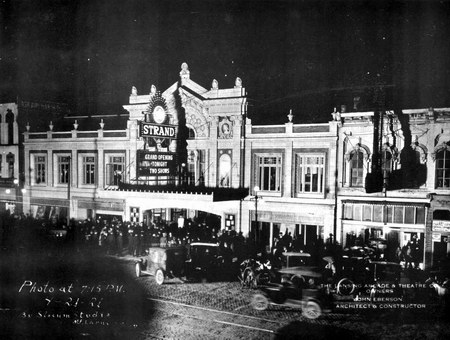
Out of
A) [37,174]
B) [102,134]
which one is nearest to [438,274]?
[102,134]

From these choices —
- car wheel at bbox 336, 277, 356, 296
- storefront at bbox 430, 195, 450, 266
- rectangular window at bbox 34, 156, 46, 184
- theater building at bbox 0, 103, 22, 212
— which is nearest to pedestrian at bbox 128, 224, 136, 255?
car wheel at bbox 336, 277, 356, 296

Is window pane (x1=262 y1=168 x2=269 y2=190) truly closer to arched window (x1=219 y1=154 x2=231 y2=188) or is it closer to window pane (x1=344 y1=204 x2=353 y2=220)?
arched window (x1=219 y1=154 x2=231 y2=188)

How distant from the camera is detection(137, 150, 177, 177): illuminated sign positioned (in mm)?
25172

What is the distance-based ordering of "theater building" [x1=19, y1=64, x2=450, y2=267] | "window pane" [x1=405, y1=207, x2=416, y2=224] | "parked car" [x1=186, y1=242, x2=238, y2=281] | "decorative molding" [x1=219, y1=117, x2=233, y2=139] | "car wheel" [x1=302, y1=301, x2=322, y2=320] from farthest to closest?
"decorative molding" [x1=219, y1=117, x2=233, y2=139]
"window pane" [x1=405, y1=207, x2=416, y2=224]
"theater building" [x1=19, y1=64, x2=450, y2=267]
"parked car" [x1=186, y1=242, x2=238, y2=281]
"car wheel" [x1=302, y1=301, x2=322, y2=320]

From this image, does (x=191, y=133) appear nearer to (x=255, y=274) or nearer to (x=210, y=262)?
(x=210, y=262)

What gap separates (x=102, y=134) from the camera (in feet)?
104

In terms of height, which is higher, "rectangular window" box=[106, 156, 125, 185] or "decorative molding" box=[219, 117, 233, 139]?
"decorative molding" box=[219, 117, 233, 139]

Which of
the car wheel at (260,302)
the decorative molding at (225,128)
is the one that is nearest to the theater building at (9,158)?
the decorative molding at (225,128)

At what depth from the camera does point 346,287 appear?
16.3m

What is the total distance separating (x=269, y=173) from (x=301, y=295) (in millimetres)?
12672

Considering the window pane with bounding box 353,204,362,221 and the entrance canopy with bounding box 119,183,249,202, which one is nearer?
the window pane with bounding box 353,204,362,221

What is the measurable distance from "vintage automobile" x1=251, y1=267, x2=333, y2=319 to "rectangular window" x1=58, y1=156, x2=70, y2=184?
907 inches

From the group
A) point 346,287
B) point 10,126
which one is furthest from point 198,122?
point 10,126

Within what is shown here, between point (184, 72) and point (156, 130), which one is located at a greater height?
point (184, 72)
